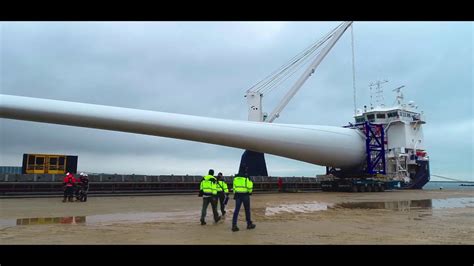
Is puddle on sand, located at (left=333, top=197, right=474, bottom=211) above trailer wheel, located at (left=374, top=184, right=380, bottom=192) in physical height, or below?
below

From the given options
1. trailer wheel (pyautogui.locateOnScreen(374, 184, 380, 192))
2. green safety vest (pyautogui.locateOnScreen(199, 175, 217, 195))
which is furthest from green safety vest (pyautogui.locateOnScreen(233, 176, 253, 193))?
trailer wheel (pyautogui.locateOnScreen(374, 184, 380, 192))

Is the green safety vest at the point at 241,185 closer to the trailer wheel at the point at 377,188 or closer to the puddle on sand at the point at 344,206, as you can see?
the puddle on sand at the point at 344,206

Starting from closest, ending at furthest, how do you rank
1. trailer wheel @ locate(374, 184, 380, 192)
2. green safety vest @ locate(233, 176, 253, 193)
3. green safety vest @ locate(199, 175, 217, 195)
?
green safety vest @ locate(233, 176, 253, 193) → green safety vest @ locate(199, 175, 217, 195) → trailer wheel @ locate(374, 184, 380, 192)

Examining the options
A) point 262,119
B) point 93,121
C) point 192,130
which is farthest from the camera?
point 262,119

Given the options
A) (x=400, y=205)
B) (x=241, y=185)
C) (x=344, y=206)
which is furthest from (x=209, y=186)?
(x=400, y=205)

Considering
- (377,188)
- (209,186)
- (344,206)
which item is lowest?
(344,206)

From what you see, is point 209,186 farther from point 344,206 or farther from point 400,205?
point 400,205

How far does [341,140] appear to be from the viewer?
80.3 feet

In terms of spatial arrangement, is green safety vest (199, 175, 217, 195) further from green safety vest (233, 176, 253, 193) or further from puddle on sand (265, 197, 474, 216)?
puddle on sand (265, 197, 474, 216)
